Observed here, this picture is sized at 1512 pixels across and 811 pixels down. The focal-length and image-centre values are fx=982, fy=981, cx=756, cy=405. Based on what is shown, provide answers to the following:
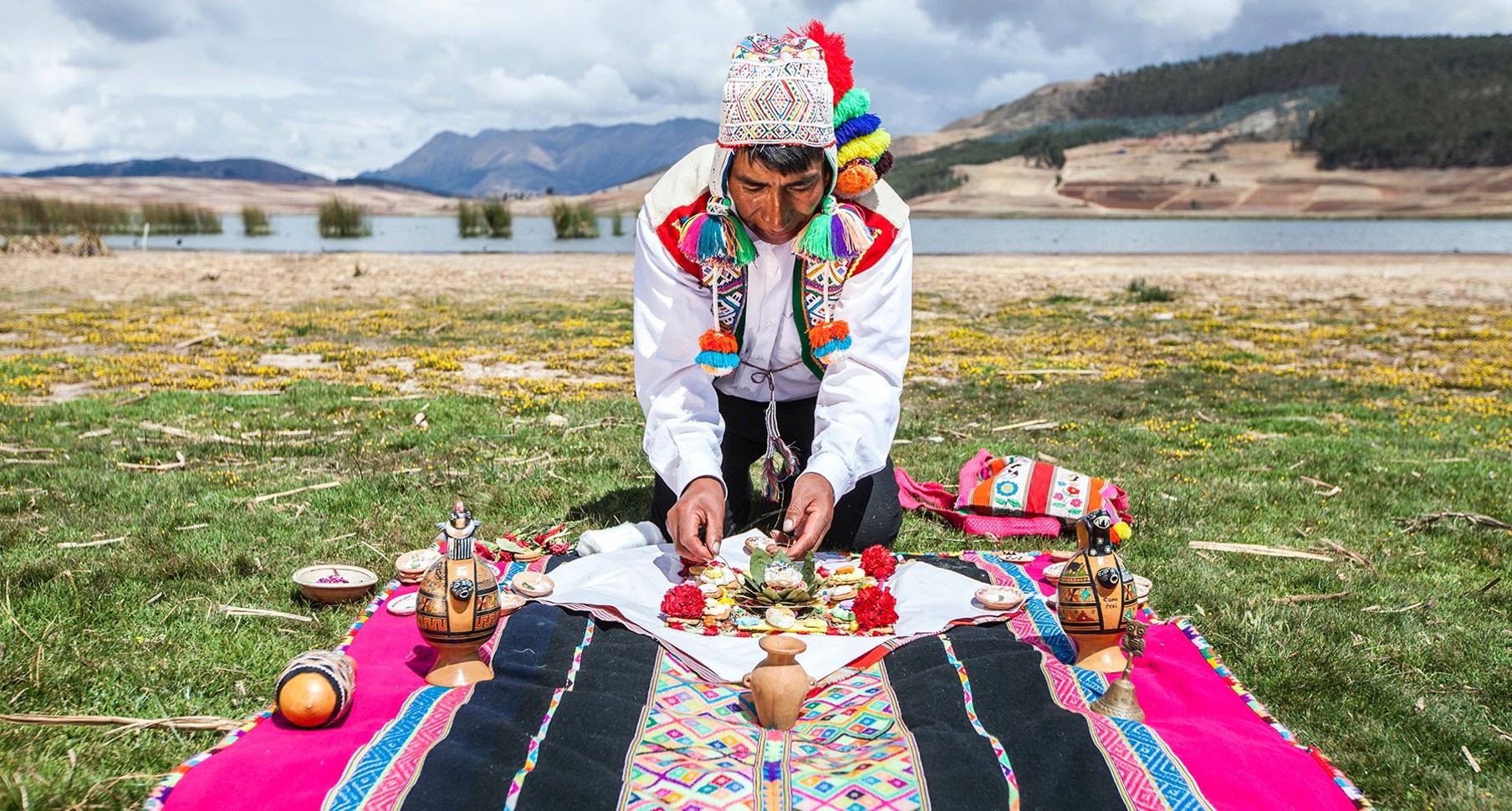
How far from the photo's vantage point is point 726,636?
3.59 metres

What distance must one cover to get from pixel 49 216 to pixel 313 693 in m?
38.4

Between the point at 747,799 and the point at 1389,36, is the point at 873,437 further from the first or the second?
the point at 1389,36

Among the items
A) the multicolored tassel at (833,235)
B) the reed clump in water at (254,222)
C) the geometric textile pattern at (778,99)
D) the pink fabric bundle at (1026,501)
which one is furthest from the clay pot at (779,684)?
the reed clump in water at (254,222)

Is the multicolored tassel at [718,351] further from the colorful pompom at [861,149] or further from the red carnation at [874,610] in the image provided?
the red carnation at [874,610]

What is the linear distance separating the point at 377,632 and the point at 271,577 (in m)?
1.15

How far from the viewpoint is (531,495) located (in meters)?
5.78

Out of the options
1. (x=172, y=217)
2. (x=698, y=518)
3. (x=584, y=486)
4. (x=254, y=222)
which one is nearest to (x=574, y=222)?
(x=254, y=222)

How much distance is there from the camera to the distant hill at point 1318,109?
366 feet

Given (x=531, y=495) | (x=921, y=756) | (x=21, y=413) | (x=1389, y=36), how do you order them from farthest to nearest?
(x=1389, y=36) < (x=21, y=413) < (x=531, y=495) < (x=921, y=756)

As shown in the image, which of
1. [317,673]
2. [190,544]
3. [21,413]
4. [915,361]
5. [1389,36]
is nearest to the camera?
[317,673]

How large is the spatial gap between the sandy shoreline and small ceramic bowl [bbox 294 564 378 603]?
14.4 m

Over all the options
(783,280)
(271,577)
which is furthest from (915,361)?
(271,577)

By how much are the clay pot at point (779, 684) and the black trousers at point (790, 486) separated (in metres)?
1.72

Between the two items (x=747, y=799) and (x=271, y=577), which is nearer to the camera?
(x=747, y=799)
